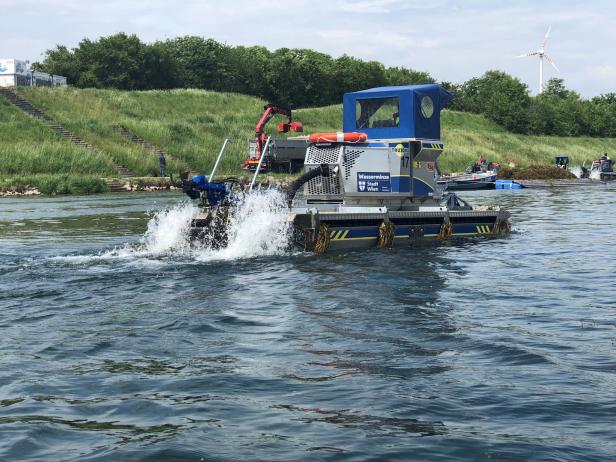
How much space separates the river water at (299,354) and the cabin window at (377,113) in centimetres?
394

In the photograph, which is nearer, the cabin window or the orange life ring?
the orange life ring

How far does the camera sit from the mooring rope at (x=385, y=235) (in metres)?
20.2

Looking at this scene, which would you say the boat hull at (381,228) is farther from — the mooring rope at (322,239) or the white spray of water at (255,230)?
the white spray of water at (255,230)

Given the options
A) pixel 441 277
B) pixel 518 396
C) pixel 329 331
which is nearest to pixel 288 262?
pixel 441 277

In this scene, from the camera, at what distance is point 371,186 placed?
20.4 meters

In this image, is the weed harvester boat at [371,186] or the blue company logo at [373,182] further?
the blue company logo at [373,182]

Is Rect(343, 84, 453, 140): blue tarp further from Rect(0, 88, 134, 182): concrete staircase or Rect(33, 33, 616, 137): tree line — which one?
Rect(33, 33, 616, 137): tree line

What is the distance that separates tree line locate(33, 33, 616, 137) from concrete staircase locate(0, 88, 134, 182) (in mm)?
27064

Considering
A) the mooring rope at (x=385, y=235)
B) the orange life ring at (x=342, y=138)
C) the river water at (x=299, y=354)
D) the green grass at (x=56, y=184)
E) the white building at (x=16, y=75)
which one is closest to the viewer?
the river water at (x=299, y=354)

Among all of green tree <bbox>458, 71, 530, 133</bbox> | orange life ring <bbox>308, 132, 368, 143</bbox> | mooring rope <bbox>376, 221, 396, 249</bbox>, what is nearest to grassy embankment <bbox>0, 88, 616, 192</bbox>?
green tree <bbox>458, 71, 530, 133</bbox>

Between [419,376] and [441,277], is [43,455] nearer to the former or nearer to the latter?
[419,376]

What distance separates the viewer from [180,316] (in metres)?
12.3

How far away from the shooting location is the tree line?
100 meters

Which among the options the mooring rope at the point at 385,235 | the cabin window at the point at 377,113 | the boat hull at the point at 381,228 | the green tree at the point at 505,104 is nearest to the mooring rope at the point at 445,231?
the boat hull at the point at 381,228
